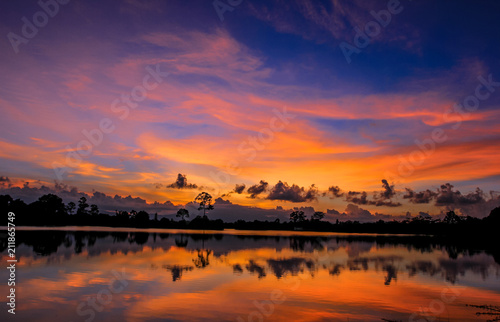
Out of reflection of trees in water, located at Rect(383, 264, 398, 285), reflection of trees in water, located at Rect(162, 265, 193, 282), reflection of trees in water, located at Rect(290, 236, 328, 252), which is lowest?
reflection of trees in water, located at Rect(290, 236, 328, 252)

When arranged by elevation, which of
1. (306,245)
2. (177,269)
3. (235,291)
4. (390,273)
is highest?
(235,291)

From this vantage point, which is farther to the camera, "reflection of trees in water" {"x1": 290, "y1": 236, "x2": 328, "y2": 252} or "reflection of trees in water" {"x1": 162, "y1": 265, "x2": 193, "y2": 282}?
"reflection of trees in water" {"x1": 290, "y1": 236, "x2": 328, "y2": 252}

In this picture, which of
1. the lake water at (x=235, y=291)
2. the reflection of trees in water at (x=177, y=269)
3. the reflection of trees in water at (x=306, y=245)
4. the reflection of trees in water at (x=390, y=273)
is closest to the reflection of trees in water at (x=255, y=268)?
the lake water at (x=235, y=291)

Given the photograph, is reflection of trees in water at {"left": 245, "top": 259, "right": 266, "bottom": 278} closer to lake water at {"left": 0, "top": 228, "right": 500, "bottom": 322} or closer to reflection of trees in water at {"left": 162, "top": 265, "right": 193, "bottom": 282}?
lake water at {"left": 0, "top": 228, "right": 500, "bottom": 322}

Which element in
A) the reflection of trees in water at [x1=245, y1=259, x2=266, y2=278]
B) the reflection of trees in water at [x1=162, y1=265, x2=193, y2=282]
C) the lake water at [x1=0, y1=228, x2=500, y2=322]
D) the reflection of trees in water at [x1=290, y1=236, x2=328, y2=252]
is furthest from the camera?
the reflection of trees in water at [x1=290, y1=236, x2=328, y2=252]

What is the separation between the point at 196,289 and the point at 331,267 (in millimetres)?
18762

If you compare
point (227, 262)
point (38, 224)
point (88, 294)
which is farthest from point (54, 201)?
point (88, 294)

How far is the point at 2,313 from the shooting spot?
54.8 ft

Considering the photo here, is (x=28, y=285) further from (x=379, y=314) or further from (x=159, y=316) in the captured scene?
(x=379, y=314)

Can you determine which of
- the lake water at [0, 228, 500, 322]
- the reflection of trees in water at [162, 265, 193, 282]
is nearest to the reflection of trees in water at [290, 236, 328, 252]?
the lake water at [0, 228, 500, 322]

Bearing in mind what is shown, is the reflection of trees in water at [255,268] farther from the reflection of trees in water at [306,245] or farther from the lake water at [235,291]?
the reflection of trees in water at [306,245]

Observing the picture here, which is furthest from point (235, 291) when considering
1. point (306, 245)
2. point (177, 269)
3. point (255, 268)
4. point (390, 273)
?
point (306, 245)

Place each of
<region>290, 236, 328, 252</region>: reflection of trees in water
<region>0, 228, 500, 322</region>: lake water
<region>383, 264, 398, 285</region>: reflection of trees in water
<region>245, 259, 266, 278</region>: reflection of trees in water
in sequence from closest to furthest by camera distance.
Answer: <region>0, 228, 500, 322</region>: lake water → <region>383, 264, 398, 285</region>: reflection of trees in water → <region>245, 259, 266, 278</region>: reflection of trees in water → <region>290, 236, 328, 252</region>: reflection of trees in water

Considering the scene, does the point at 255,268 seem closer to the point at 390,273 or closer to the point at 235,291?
the point at 235,291
